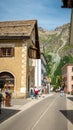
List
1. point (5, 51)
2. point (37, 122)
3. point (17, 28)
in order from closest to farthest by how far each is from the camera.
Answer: point (37, 122) < point (5, 51) < point (17, 28)

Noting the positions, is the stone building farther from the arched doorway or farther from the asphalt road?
the asphalt road

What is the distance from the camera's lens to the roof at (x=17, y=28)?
4209 centimetres

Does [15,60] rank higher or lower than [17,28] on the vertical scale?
lower

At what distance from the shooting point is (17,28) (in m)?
43.5

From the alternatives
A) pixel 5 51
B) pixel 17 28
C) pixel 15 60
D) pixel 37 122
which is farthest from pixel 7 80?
pixel 37 122

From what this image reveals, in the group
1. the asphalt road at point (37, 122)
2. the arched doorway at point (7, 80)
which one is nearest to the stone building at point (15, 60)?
the arched doorway at point (7, 80)

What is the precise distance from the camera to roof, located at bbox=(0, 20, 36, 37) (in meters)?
42.1

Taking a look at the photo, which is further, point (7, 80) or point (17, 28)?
point (17, 28)

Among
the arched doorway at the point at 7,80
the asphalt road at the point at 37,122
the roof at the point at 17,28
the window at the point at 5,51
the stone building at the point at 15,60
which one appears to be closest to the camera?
the asphalt road at the point at 37,122

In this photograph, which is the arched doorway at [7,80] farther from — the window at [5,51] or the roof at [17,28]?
the roof at [17,28]

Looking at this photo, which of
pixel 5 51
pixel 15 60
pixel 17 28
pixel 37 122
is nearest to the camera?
pixel 37 122

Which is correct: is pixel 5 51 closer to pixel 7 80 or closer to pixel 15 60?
pixel 15 60

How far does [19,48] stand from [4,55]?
214 centimetres

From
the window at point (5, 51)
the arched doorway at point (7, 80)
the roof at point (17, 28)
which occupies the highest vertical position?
the roof at point (17, 28)
